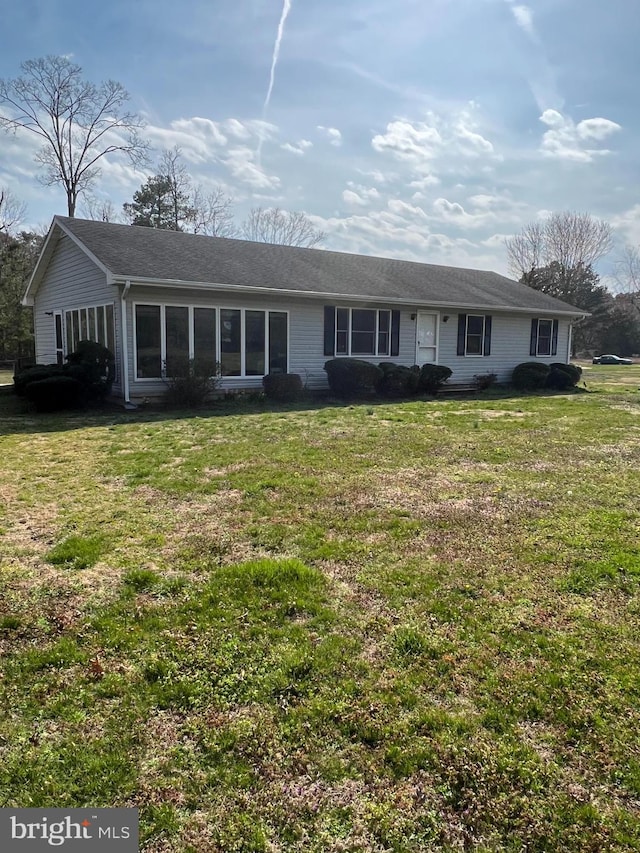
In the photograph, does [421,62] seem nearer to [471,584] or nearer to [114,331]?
[114,331]

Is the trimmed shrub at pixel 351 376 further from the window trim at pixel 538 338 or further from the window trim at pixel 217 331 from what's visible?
the window trim at pixel 538 338

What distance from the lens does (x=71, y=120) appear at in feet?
91.9

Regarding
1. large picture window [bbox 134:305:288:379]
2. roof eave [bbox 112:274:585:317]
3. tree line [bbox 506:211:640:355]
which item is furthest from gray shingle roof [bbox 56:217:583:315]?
tree line [bbox 506:211:640:355]

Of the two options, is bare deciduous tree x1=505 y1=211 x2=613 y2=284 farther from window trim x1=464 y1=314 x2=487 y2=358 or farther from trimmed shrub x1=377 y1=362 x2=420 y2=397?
trimmed shrub x1=377 y1=362 x2=420 y2=397

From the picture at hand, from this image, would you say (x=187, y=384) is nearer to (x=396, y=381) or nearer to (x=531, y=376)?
(x=396, y=381)

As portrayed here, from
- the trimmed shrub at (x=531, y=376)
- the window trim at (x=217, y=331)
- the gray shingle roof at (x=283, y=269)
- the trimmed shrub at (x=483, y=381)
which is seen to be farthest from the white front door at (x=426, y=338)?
the window trim at (x=217, y=331)

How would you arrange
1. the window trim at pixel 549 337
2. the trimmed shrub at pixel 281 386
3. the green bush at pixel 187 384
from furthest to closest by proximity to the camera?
the window trim at pixel 549 337, the trimmed shrub at pixel 281 386, the green bush at pixel 187 384

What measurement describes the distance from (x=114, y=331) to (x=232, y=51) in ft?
23.5

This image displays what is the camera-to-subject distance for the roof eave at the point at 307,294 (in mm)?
10961

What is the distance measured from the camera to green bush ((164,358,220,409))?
11.5 meters

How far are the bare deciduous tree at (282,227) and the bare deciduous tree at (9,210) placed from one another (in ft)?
46.9

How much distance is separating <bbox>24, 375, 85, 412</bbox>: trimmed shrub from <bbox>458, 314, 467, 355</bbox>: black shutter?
1101 centimetres

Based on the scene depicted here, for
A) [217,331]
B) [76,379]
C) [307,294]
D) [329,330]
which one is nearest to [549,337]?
[329,330]

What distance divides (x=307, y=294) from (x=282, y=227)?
28.9 metres
